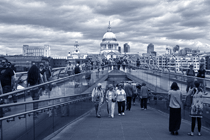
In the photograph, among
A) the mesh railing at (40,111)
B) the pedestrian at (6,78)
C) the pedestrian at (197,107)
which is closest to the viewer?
the mesh railing at (40,111)

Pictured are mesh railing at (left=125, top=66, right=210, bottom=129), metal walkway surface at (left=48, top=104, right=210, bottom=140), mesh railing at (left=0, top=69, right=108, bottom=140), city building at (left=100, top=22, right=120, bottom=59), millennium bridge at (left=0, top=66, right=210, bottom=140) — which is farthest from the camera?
city building at (left=100, top=22, right=120, bottom=59)

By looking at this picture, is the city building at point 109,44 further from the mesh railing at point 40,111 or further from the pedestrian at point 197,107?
the pedestrian at point 197,107

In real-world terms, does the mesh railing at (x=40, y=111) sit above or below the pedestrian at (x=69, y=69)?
below

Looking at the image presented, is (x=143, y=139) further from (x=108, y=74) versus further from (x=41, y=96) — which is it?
(x=108, y=74)

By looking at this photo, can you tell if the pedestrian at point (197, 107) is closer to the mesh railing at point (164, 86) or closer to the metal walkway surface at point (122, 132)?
the metal walkway surface at point (122, 132)

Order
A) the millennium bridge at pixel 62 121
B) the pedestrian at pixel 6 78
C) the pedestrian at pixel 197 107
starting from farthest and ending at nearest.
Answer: the pedestrian at pixel 6 78, the pedestrian at pixel 197 107, the millennium bridge at pixel 62 121

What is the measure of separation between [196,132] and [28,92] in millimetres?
5415

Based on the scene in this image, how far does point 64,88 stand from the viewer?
436 inches

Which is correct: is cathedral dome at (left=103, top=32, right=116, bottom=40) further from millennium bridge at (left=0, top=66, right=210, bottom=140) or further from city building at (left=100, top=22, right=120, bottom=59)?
millennium bridge at (left=0, top=66, right=210, bottom=140)

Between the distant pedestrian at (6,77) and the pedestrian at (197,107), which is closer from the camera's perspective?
the pedestrian at (197,107)

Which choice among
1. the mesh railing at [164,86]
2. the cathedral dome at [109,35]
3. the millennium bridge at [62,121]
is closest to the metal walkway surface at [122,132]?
the millennium bridge at [62,121]

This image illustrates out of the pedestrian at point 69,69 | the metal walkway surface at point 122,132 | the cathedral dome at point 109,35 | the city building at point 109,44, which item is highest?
the cathedral dome at point 109,35

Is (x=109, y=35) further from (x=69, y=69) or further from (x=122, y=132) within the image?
(x=122, y=132)

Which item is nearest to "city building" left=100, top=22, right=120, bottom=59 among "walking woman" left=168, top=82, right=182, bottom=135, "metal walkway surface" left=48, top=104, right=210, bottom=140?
"metal walkway surface" left=48, top=104, right=210, bottom=140
